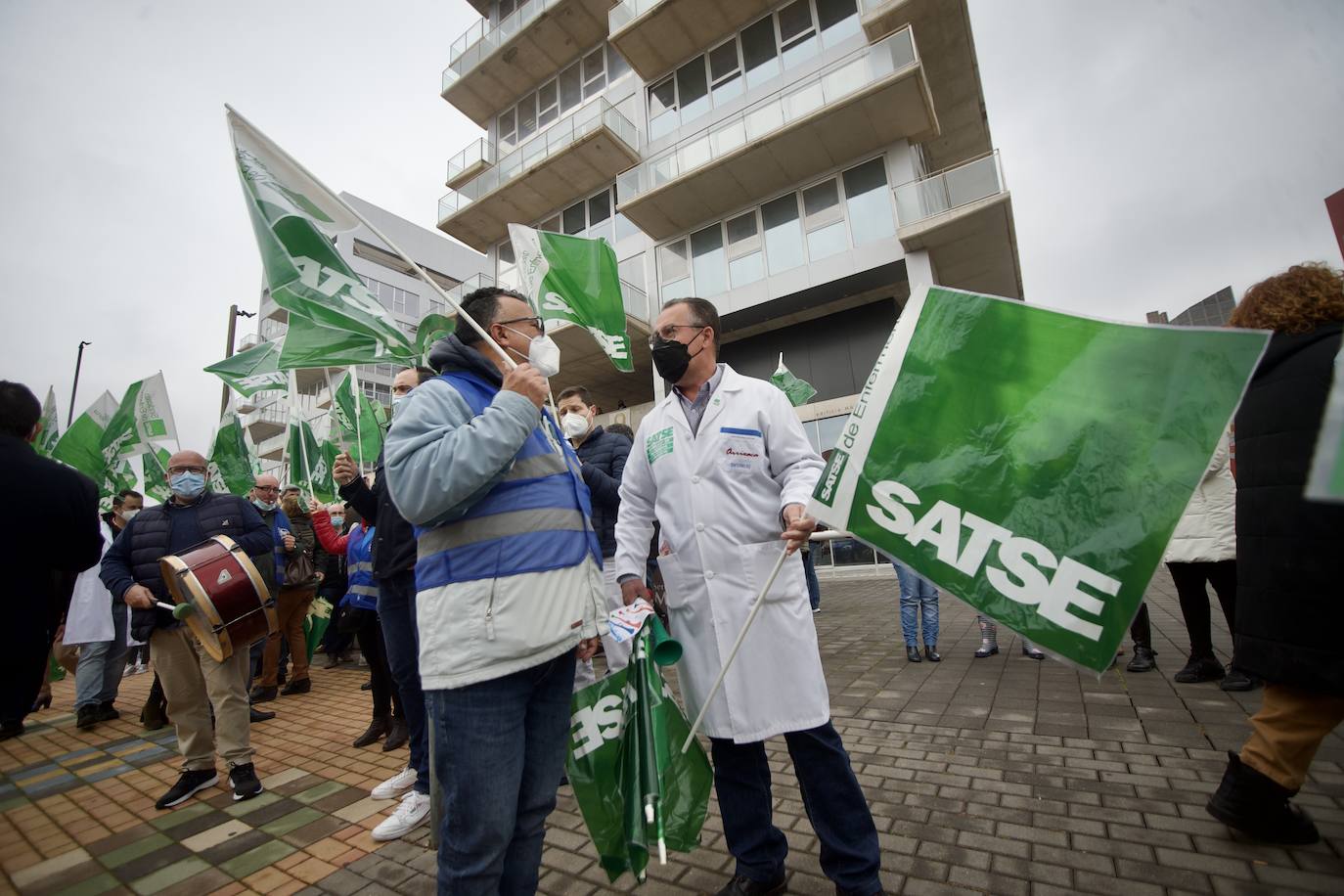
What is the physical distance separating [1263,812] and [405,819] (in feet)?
11.9

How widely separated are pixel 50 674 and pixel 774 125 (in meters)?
15.8

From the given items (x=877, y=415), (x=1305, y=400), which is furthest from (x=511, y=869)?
(x=1305, y=400)

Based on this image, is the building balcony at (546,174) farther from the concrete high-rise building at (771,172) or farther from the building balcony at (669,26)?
the building balcony at (669,26)

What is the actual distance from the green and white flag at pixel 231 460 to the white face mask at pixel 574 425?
6661 mm

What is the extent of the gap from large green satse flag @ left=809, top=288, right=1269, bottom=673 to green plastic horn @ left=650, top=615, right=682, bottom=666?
2.45 feet

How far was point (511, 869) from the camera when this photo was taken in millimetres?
1765

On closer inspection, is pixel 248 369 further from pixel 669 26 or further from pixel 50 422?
pixel 669 26

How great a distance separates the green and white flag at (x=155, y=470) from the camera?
25.7 feet

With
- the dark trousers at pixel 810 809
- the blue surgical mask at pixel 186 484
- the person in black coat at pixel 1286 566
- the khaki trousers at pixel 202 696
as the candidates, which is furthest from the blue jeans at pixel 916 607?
the blue surgical mask at pixel 186 484

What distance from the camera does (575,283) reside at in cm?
454

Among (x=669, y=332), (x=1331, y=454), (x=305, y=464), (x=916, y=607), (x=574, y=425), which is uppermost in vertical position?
(x=305, y=464)

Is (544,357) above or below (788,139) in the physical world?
below

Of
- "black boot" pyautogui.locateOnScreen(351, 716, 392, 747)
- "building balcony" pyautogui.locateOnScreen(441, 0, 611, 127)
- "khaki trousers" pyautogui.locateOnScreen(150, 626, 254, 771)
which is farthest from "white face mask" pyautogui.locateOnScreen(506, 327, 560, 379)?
"building balcony" pyautogui.locateOnScreen(441, 0, 611, 127)

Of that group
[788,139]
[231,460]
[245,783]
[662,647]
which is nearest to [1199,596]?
[662,647]
